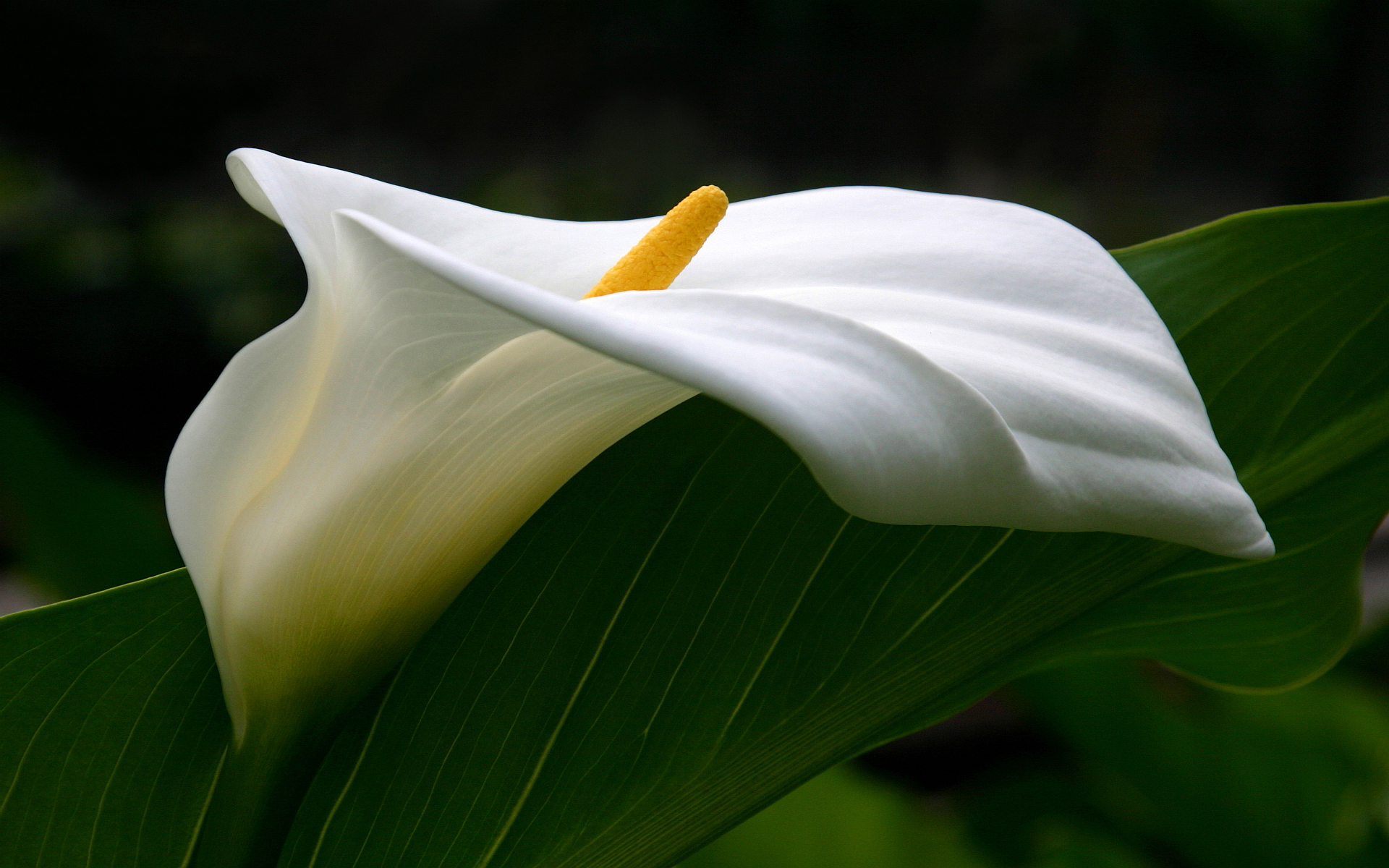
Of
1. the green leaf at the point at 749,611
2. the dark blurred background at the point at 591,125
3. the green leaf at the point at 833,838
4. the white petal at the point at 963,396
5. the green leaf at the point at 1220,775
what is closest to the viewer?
the white petal at the point at 963,396

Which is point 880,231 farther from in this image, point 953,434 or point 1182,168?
point 1182,168

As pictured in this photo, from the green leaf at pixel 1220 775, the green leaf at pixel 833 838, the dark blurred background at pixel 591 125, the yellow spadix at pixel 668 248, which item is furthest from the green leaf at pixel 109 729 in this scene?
the dark blurred background at pixel 591 125

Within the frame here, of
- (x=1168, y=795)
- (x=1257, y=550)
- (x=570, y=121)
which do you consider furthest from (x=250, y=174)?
(x=570, y=121)

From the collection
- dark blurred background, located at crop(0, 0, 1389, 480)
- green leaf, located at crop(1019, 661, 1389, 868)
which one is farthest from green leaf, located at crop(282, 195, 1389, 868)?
dark blurred background, located at crop(0, 0, 1389, 480)

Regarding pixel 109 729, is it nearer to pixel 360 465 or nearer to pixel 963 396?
pixel 360 465

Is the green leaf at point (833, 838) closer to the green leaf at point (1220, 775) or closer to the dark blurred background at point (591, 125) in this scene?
the green leaf at point (1220, 775)

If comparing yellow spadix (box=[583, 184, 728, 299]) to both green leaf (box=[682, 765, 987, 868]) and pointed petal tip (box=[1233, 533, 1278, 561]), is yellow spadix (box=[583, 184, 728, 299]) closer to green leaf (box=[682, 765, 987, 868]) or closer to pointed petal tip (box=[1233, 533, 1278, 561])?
pointed petal tip (box=[1233, 533, 1278, 561])
